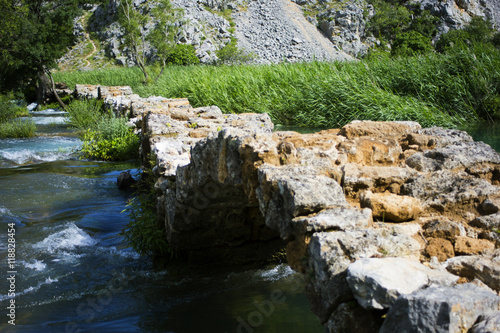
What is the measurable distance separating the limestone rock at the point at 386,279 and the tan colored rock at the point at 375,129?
5.84 ft

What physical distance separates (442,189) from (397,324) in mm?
1252

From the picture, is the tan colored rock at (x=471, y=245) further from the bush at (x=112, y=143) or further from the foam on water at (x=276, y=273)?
the bush at (x=112, y=143)

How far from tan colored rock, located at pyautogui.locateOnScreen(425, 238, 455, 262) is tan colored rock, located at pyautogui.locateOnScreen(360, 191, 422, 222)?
26 cm

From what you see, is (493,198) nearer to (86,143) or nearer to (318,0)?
(86,143)

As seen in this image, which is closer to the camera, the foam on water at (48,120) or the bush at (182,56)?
the foam on water at (48,120)

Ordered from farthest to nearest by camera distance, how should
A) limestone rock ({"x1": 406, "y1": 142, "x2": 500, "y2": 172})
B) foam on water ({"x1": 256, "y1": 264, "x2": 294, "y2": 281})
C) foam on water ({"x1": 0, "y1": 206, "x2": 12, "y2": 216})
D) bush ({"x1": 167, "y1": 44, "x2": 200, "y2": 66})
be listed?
bush ({"x1": 167, "y1": 44, "x2": 200, "y2": 66}) < foam on water ({"x1": 0, "y1": 206, "x2": 12, "y2": 216}) < foam on water ({"x1": 256, "y1": 264, "x2": 294, "y2": 281}) < limestone rock ({"x1": 406, "y1": 142, "x2": 500, "y2": 172})

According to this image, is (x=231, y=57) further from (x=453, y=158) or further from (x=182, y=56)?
(x=453, y=158)

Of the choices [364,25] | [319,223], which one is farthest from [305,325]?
[364,25]

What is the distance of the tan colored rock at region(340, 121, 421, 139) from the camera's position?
3.40m

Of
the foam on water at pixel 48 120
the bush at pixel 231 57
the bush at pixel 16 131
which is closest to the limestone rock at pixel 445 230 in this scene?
the bush at pixel 16 131

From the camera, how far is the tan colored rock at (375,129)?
340 centimetres

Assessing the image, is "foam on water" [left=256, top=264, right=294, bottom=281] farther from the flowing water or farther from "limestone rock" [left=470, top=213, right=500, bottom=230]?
"limestone rock" [left=470, top=213, right=500, bottom=230]

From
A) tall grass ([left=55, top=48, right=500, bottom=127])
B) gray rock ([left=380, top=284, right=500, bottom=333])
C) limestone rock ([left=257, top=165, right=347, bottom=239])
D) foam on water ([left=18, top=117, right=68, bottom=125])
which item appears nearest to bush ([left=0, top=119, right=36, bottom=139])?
foam on water ([left=18, top=117, right=68, bottom=125])

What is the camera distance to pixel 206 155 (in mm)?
3420
